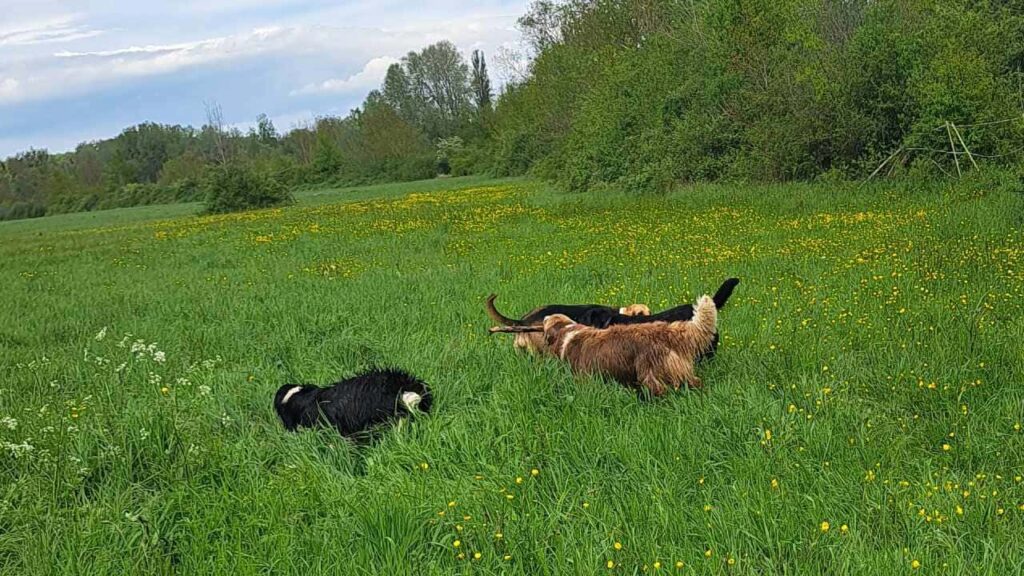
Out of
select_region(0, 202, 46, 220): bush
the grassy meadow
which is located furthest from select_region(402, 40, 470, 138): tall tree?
the grassy meadow

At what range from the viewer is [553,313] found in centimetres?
592

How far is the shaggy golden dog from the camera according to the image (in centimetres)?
543

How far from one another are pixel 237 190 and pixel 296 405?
1349 inches

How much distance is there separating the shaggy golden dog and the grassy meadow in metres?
0.17

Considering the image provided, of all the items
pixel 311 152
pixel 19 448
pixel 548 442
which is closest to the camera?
pixel 19 448

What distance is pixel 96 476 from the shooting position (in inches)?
155

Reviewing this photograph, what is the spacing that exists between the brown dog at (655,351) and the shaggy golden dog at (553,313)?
0.68m

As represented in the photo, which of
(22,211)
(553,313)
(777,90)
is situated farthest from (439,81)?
(553,313)

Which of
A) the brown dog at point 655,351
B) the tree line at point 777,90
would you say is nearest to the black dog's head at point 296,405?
the brown dog at point 655,351

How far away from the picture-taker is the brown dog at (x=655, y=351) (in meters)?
4.48

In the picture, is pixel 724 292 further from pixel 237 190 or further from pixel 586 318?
pixel 237 190

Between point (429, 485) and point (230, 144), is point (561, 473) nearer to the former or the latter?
point (429, 485)

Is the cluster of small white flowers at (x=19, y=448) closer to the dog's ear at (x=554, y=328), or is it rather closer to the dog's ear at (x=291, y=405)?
the dog's ear at (x=291, y=405)

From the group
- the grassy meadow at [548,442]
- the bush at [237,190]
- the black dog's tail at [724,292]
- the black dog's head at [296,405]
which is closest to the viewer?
the grassy meadow at [548,442]
